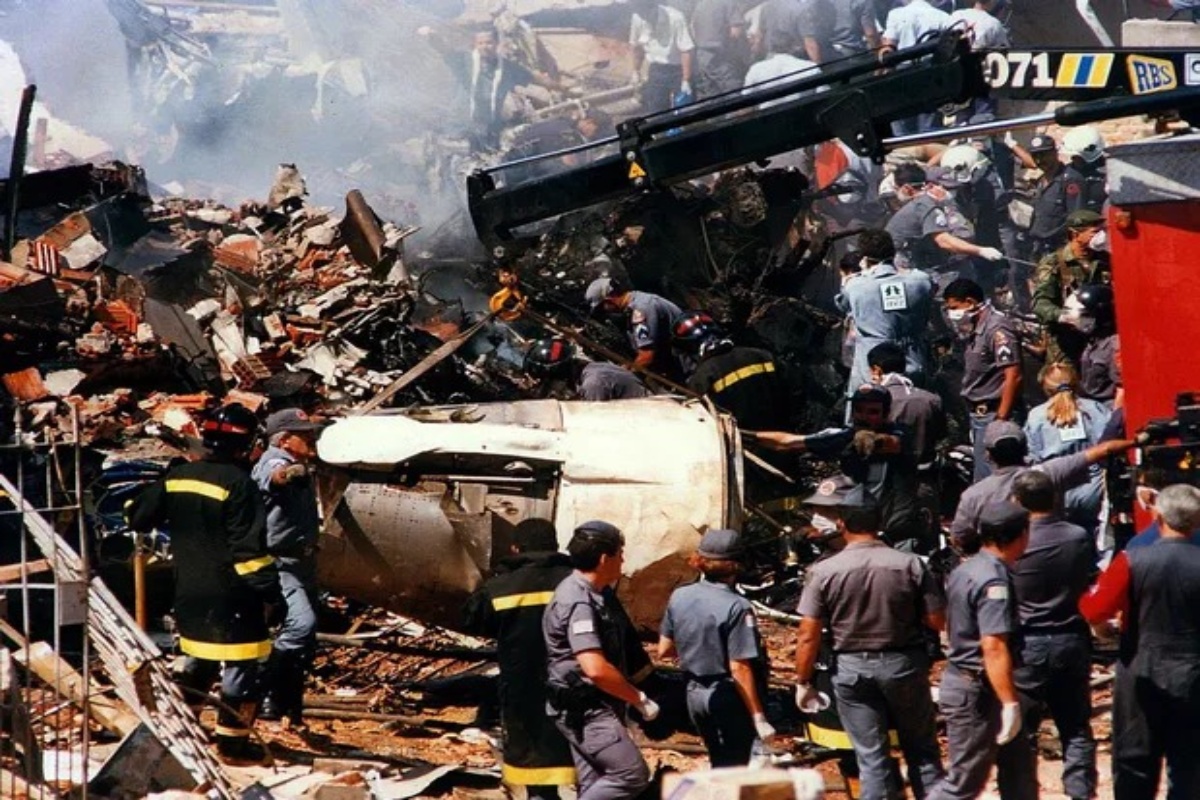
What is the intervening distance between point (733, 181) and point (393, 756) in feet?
19.6

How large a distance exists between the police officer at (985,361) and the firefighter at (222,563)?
457 centimetres

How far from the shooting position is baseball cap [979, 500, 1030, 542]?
25.1 feet

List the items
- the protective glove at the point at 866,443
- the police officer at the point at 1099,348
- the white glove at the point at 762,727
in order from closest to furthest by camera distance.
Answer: the white glove at the point at 762,727, the protective glove at the point at 866,443, the police officer at the point at 1099,348

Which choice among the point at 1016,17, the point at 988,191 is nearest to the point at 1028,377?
the point at 988,191

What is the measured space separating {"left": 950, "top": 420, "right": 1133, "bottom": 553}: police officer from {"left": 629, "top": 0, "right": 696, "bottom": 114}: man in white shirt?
12.5 meters

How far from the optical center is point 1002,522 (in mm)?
7652

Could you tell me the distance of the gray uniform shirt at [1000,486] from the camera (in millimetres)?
8641

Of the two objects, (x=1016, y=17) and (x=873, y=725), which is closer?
(x=873, y=725)

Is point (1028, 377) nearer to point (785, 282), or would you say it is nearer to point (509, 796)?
point (785, 282)

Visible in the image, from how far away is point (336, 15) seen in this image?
25656 millimetres

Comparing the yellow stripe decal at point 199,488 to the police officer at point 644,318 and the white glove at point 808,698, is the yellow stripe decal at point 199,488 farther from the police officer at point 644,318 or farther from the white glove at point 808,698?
the police officer at point 644,318

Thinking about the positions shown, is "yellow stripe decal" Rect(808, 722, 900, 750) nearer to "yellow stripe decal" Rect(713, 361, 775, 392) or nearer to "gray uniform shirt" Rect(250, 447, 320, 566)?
"gray uniform shirt" Rect(250, 447, 320, 566)

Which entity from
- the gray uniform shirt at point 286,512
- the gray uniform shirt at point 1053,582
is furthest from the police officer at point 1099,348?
the gray uniform shirt at point 286,512

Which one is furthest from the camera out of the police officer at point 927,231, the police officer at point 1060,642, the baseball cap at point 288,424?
the police officer at point 927,231
